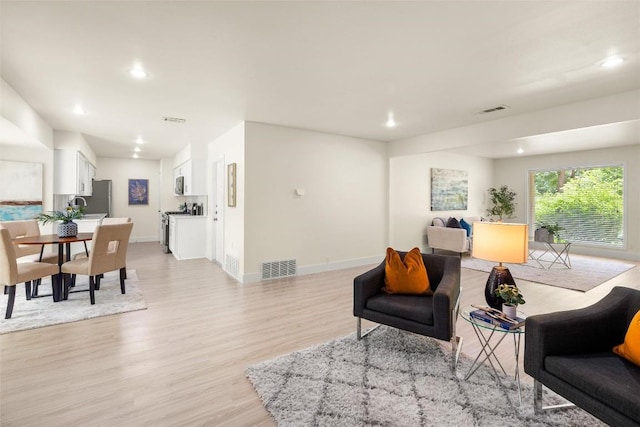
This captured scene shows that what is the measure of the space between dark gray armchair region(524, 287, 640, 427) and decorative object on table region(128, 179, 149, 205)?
962cm

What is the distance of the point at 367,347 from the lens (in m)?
2.58

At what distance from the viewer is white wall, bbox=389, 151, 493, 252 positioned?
6.53m

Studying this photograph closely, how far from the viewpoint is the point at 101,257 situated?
12.1ft

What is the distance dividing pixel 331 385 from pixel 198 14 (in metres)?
2.67

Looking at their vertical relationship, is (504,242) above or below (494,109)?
below

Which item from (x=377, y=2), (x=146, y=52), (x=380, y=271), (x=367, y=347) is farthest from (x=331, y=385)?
(x=146, y=52)

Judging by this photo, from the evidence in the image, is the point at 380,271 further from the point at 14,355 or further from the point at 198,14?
the point at 14,355

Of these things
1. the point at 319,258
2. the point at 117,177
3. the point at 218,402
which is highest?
the point at 117,177

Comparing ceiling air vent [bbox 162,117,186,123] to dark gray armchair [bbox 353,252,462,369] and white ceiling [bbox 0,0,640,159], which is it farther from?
dark gray armchair [bbox 353,252,462,369]

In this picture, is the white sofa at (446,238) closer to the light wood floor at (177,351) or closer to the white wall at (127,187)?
the light wood floor at (177,351)

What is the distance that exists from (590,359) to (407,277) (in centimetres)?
125

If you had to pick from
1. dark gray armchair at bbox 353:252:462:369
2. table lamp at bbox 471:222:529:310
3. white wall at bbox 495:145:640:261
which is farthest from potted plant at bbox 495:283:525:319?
white wall at bbox 495:145:640:261

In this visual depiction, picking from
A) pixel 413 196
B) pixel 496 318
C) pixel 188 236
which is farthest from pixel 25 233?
pixel 413 196

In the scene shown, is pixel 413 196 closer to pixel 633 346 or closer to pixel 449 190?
pixel 449 190
